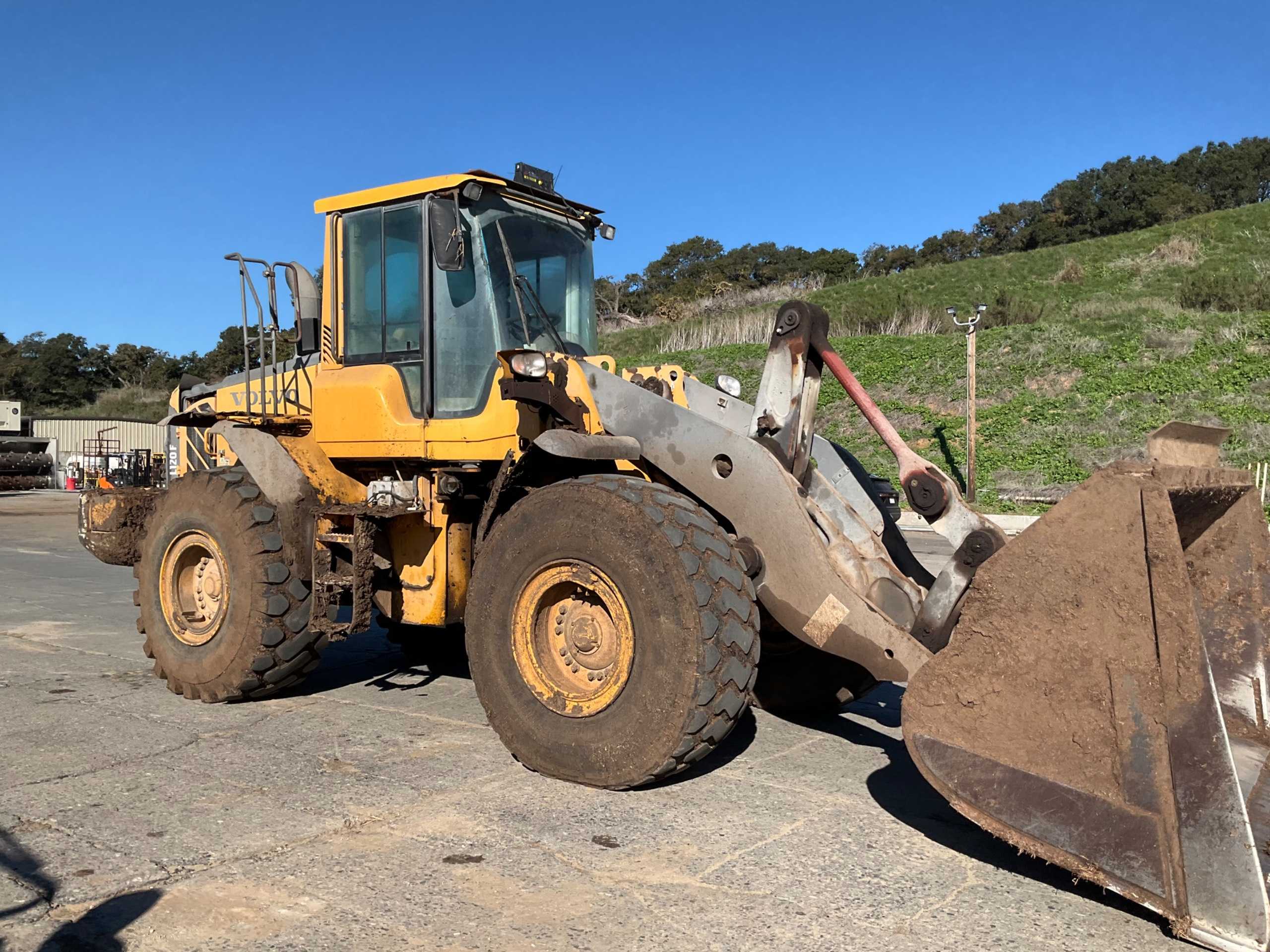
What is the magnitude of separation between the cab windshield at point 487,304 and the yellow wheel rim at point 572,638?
1287 millimetres

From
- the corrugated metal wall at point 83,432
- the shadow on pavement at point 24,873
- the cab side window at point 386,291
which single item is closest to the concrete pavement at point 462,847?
the shadow on pavement at point 24,873

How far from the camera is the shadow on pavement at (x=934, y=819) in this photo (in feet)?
11.5

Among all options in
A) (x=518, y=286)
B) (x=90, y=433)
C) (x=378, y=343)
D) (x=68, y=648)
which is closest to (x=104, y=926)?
(x=378, y=343)

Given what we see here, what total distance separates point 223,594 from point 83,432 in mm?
41631

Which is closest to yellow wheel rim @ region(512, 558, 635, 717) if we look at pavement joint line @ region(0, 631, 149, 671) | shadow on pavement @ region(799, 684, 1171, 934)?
shadow on pavement @ region(799, 684, 1171, 934)

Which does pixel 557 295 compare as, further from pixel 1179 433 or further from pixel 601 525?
pixel 1179 433

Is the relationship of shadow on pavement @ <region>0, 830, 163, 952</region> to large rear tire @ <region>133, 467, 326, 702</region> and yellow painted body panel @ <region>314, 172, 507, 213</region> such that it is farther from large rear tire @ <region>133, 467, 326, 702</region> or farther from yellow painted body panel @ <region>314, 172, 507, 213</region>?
yellow painted body panel @ <region>314, 172, 507, 213</region>

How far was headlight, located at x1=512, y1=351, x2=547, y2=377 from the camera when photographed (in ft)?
16.2

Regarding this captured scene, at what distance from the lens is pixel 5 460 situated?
34625mm

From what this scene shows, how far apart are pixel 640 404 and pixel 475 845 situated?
2131 millimetres

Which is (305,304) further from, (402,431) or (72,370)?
(72,370)

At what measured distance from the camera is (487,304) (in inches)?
219

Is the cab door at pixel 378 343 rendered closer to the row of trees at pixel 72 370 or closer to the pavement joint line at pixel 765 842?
the pavement joint line at pixel 765 842

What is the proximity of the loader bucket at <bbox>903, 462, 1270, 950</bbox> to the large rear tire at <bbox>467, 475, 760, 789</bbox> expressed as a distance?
0.82 metres
